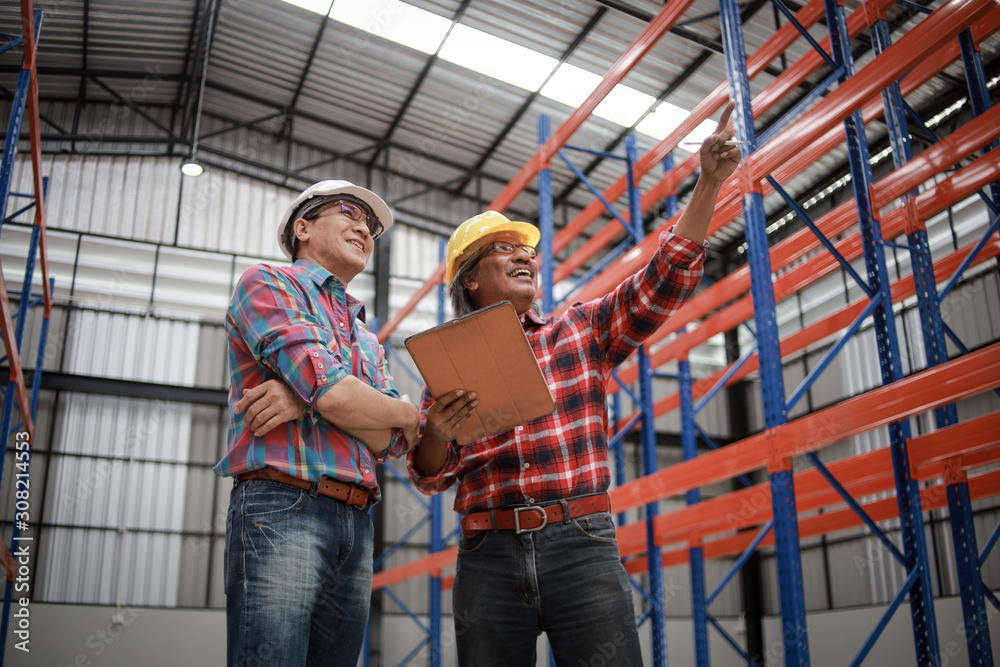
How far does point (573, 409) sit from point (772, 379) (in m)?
2.42

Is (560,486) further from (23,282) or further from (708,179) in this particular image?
(23,282)

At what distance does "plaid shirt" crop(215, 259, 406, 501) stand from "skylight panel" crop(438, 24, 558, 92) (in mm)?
13159

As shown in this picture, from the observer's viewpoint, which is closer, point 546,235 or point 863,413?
point 863,413

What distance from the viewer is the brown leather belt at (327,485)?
7.66 ft

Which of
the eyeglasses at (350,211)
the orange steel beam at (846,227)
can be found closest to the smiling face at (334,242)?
the eyeglasses at (350,211)

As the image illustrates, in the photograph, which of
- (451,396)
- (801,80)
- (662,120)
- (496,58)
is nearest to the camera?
(451,396)

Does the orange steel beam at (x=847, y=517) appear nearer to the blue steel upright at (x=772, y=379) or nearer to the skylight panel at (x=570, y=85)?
the blue steel upright at (x=772, y=379)

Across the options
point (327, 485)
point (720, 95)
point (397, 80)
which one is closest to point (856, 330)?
point (720, 95)

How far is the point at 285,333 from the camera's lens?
7.75 feet

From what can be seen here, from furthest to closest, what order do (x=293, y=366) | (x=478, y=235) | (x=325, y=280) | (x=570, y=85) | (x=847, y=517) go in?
1. (x=570, y=85)
2. (x=847, y=517)
3. (x=478, y=235)
4. (x=325, y=280)
5. (x=293, y=366)

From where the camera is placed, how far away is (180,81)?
17578 millimetres

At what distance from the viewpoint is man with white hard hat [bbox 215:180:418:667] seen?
7.19 ft

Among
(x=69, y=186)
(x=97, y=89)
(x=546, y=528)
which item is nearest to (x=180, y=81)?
(x=97, y=89)

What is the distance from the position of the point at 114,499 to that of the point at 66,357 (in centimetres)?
311
